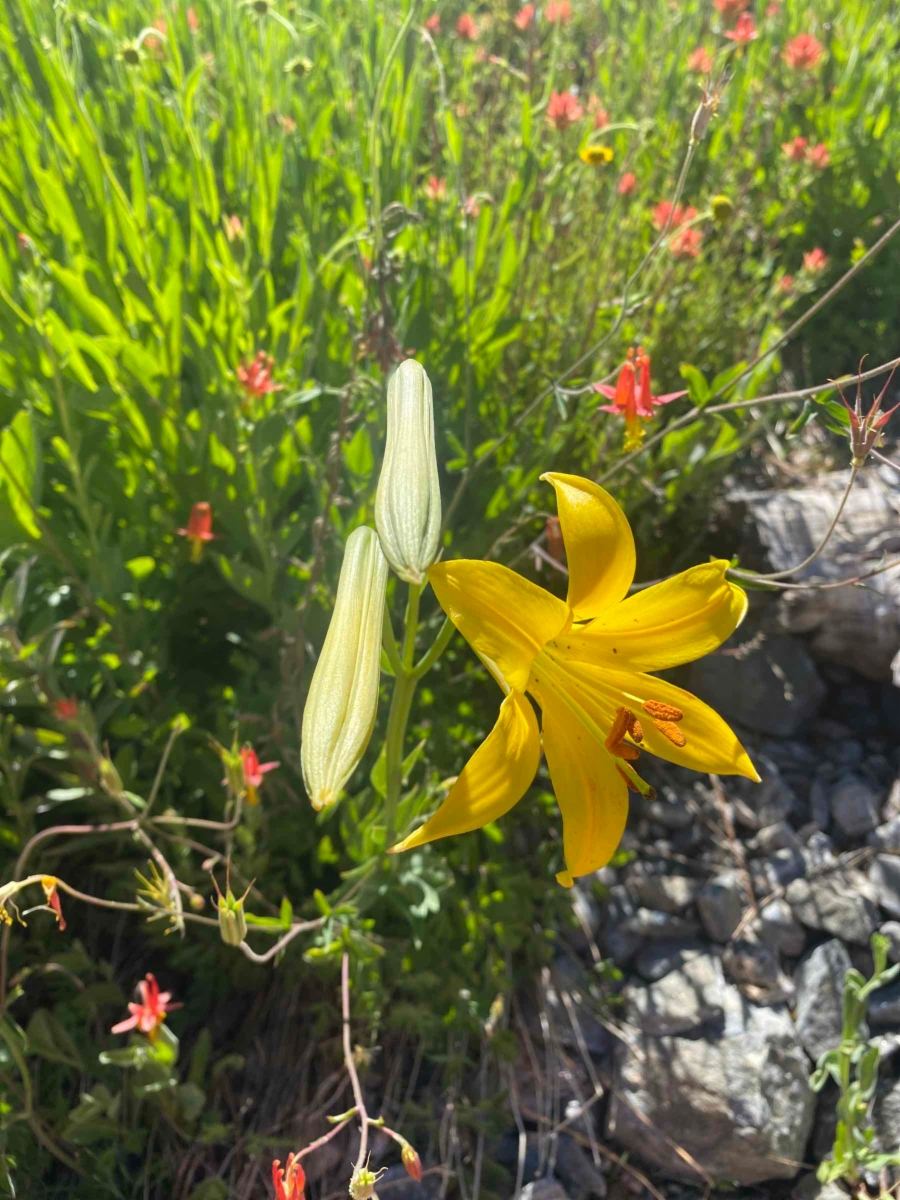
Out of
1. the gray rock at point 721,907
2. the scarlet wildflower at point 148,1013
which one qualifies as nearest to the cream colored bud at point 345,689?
the scarlet wildflower at point 148,1013

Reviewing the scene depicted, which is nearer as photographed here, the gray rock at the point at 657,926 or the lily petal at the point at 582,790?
the lily petal at the point at 582,790

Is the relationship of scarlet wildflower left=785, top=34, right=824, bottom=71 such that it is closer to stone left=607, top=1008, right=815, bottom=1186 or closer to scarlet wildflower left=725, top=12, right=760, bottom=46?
scarlet wildflower left=725, top=12, right=760, bottom=46

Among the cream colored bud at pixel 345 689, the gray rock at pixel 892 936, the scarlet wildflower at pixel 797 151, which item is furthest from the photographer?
the scarlet wildflower at pixel 797 151

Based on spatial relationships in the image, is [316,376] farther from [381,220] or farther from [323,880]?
[323,880]

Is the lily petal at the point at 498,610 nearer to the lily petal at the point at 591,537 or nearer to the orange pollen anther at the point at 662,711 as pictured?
the lily petal at the point at 591,537

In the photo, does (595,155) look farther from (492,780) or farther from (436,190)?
(492,780)

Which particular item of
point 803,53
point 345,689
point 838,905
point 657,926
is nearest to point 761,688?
point 838,905

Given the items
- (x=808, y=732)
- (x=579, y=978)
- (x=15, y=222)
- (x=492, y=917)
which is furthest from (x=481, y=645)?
(x=808, y=732)
